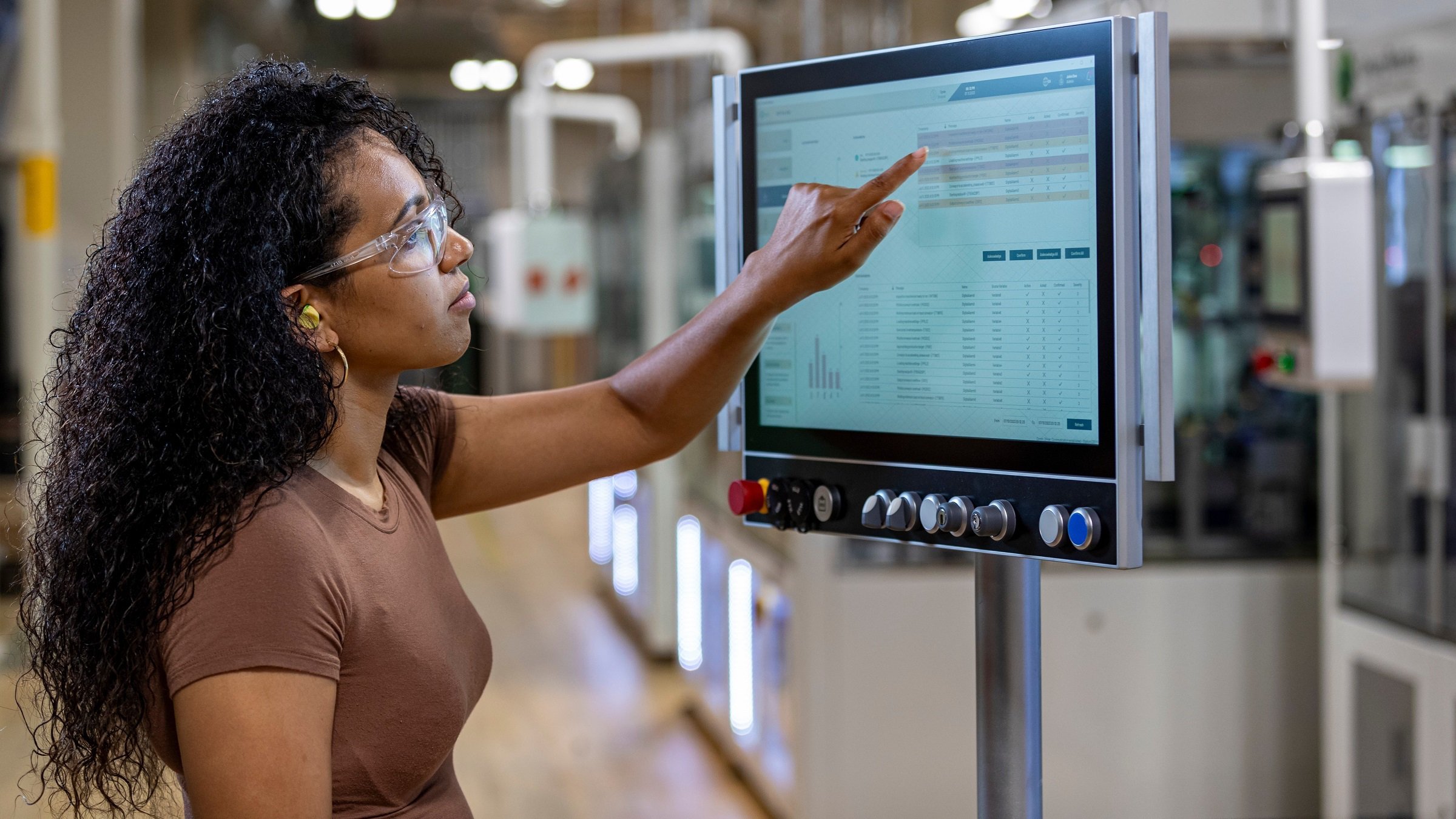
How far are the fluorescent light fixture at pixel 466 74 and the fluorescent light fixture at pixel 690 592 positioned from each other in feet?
17.8

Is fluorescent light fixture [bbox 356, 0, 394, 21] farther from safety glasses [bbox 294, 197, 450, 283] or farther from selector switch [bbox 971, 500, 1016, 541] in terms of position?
selector switch [bbox 971, 500, 1016, 541]

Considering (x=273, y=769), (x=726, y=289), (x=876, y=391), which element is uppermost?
(x=726, y=289)

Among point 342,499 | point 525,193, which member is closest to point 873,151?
point 342,499

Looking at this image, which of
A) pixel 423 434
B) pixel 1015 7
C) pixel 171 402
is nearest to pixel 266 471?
pixel 171 402

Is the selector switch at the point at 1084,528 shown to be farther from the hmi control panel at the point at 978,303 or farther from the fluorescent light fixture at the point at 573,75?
the fluorescent light fixture at the point at 573,75

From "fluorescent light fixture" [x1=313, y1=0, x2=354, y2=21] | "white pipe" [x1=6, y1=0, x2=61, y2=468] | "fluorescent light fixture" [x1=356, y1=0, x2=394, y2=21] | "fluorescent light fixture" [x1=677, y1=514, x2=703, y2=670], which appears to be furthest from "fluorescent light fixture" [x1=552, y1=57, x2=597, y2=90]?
"fluorescent light fixture" [x1=677, y1=514, x2=703, y2=670]

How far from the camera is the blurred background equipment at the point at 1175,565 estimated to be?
301cm

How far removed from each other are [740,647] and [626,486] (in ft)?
7.30

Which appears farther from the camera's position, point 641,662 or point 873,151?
point 641,662

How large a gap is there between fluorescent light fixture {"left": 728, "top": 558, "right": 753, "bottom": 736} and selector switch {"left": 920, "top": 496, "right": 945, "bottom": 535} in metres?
2.76

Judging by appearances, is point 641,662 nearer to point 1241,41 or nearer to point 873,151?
point 1241,41

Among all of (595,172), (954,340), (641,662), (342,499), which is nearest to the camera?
(342,499)

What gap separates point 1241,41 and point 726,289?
2600mm

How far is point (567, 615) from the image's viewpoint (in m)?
6.52
